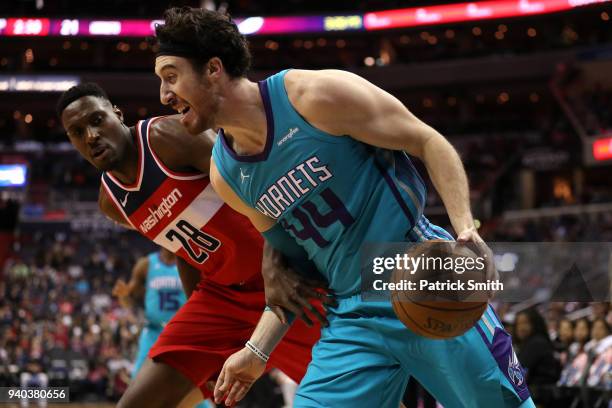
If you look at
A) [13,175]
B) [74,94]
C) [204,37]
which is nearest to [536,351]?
[74,94]

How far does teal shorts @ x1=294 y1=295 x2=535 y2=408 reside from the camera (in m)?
2.77

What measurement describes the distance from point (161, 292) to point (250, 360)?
552 centimetres

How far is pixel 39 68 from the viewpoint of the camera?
3438 centimetres

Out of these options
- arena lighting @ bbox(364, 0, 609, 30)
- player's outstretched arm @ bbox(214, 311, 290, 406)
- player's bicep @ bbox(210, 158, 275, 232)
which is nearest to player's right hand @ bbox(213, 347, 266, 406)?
player's outstretched arm @ bbox(214, 311, 290, 406)

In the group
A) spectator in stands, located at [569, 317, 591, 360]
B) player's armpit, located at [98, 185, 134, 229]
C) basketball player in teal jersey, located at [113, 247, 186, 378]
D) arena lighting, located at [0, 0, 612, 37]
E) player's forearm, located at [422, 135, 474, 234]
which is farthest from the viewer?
arena lighting, located at [0, 0, 612, 37]

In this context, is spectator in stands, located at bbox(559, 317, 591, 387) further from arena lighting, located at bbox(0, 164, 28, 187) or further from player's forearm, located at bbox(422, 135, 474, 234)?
arena lighting, located at bbox(0, 164, 28, 187)

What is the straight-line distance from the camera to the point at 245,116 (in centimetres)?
298

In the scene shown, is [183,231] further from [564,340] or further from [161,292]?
[564,340]

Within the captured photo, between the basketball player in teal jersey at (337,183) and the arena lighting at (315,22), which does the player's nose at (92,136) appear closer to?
the basketball player in teal jersey at (337,183)

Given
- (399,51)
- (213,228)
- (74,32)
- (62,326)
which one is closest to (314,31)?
(399,51)

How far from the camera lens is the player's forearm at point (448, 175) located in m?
2.62

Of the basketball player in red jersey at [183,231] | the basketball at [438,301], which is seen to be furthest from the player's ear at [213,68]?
the basketball player in red jersey at [183,231]

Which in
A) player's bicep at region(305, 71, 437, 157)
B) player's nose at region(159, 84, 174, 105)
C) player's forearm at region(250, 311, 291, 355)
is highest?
player's nose at region(159, 84, 174, 105)

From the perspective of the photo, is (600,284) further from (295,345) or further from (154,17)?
(154,17)
